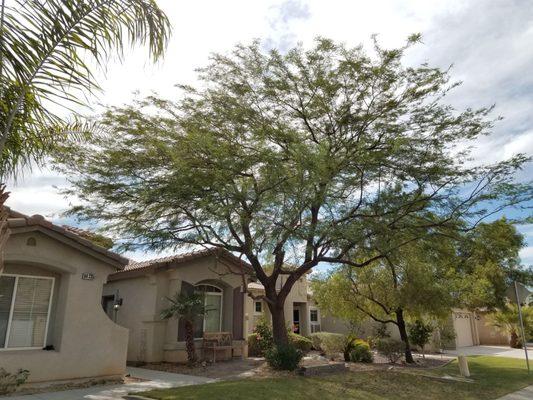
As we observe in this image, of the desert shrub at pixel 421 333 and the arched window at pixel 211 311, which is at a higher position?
the arched window at pixel 211 311

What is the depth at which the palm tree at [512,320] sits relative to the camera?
29203mm

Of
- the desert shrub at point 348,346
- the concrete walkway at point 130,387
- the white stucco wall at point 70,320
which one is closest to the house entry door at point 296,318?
the desert shrub at point 348,346

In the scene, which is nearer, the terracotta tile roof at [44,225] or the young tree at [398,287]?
the terracotta tile roof at [44,225]

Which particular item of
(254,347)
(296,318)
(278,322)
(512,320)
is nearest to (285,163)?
(278,322)

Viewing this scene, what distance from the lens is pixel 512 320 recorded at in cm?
2936

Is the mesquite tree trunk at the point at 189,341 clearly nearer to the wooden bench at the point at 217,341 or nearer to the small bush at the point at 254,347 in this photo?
the wooden bench at the point at 217,341

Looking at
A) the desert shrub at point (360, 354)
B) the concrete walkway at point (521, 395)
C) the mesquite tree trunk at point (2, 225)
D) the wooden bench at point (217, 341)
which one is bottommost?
the concrete walkway at point (521, 395)

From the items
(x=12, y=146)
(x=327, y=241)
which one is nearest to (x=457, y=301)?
(x=327, y=241)

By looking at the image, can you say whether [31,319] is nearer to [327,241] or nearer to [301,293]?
[327,241]

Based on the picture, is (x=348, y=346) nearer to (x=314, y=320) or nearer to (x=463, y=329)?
(x=314, y=320)

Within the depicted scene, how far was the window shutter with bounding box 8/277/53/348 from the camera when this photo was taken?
10.9m

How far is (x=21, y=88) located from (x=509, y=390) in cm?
1403

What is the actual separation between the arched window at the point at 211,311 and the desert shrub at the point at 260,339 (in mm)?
2351

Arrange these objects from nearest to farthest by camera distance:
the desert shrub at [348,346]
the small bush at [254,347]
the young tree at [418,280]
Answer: the young tree at [418,280]
the desert shrub at [348,346]
the small bush at [254,347]
